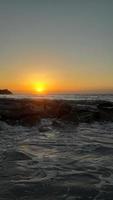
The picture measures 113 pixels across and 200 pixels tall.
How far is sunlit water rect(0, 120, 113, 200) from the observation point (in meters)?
6.74

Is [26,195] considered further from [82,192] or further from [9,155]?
[9,155]

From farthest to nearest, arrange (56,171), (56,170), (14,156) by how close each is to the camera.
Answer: (14,156) → (56,170) → (56,171)

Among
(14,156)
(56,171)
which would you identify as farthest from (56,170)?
(14,156)

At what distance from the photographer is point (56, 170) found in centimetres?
862

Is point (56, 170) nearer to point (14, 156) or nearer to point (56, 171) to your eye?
point (56, 171)

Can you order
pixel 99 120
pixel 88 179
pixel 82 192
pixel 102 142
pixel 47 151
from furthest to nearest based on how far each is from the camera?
pixel 99 120 → pixel 102 142 → pixel 47 151 → pixel 88 179 → pixel 82 192

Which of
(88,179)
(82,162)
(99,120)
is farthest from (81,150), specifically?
(99,120)

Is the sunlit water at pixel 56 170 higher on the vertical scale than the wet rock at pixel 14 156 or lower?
lower

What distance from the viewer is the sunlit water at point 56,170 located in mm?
6742

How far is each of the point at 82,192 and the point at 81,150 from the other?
5049 mm

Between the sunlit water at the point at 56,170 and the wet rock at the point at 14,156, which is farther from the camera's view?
the wet rock at the point at 14,156

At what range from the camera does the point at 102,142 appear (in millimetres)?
14023

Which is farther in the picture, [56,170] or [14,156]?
[14,156]

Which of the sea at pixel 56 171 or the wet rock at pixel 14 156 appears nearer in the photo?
the sea at pixel 56 171
